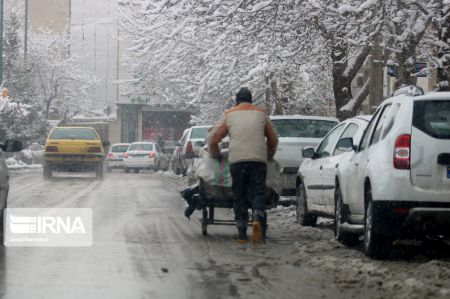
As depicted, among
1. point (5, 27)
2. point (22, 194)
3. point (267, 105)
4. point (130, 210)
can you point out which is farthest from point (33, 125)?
point (130, 210)

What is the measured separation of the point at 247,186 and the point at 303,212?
2.75 meters

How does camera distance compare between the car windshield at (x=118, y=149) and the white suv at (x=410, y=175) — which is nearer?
the white suv at (x=410, y=175)

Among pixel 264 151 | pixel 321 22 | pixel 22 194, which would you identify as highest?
pixel 321 22

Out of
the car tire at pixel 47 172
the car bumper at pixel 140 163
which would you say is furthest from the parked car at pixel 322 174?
the car bumper at pixel 140 163

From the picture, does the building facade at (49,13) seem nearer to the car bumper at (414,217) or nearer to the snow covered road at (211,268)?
the snow covered road at (211,268)

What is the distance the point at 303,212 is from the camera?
14.7 meters

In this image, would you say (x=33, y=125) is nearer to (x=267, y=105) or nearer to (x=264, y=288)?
(x=267, y=105)

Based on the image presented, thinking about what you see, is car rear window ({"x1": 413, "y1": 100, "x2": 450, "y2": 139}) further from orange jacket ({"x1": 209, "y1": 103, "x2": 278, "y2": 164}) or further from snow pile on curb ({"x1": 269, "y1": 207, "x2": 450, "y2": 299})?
orange jacket ({"x1": 209, "y1": 103, "x2": 278, "y2": 164})

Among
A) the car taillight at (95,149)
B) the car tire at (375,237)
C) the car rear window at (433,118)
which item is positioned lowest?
the car taillight at (95,149)

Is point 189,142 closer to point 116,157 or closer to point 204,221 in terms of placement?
point 116,157

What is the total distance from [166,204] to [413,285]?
11434mm

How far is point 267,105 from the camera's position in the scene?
3788 cm

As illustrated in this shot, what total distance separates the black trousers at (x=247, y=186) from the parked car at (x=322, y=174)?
1261 millimetres

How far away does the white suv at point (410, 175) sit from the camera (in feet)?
31.1
